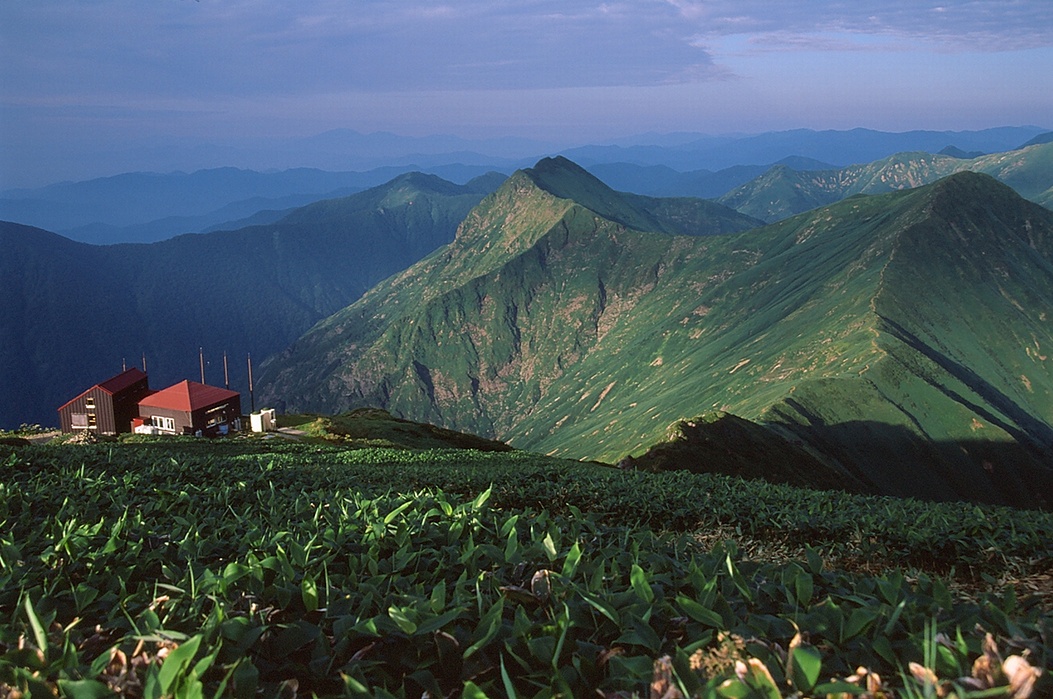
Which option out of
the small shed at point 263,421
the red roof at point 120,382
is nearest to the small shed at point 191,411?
the red roof at point 120,382

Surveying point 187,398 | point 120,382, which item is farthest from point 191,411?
point 120,382

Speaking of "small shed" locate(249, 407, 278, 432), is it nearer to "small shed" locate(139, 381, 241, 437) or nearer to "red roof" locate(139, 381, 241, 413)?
"small shed" locate(139, 381, 241, 437)

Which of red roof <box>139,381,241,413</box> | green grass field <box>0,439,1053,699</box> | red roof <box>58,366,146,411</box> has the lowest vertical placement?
red roof <box>139,381,241,413</box>

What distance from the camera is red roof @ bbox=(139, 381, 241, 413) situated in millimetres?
84188

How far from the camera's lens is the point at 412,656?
501 cm

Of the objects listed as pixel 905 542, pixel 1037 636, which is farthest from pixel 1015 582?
pixel 1037 636

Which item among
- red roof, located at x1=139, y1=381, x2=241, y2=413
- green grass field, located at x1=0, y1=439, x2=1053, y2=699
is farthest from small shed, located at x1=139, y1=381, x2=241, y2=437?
green grass field, located at x1=0, y1=439, x2=1053, y2=699

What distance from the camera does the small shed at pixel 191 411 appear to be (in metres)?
83.5

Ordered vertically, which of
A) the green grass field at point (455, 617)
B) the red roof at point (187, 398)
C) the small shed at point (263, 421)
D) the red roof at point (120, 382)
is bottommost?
the small shed at point (263, 421)

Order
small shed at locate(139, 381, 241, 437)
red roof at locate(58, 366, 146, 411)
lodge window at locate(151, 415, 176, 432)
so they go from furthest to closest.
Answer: red roof at locate(58, 366, 146, 411)
lodge window at locate(151, 415, 176, 432)
small shed at locate(139, 381, 241, 437)

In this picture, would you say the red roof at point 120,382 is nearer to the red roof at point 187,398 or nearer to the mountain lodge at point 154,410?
the mountain lodge at point 154,410

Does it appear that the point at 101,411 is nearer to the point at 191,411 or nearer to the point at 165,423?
the point at 165,423

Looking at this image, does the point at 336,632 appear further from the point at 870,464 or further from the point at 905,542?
the point at 870,464

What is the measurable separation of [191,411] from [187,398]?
8.77 ft
